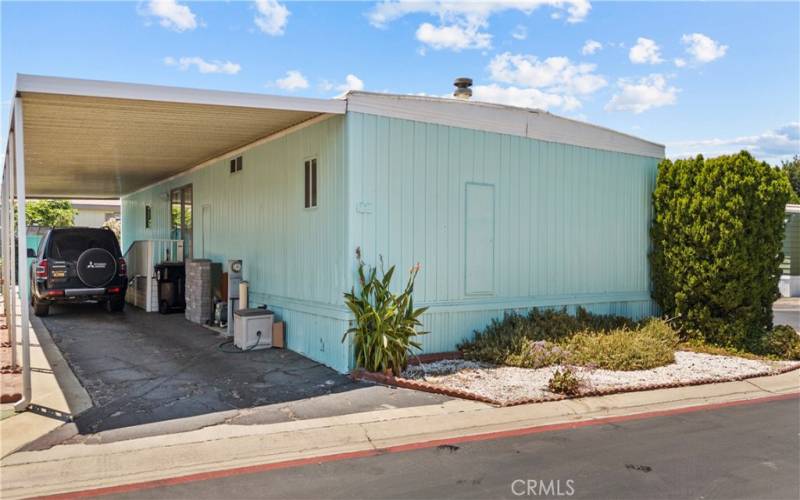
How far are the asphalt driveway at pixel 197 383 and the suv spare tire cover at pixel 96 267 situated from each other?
2.16 metres

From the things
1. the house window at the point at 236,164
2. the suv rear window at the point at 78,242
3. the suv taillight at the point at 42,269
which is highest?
the house window at the point at 236,164

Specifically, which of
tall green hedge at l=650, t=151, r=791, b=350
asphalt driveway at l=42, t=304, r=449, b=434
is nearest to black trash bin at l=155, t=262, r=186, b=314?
asphalt driveway at l=42, t=304, r=449, b=434

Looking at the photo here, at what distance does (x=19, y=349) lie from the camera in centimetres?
899

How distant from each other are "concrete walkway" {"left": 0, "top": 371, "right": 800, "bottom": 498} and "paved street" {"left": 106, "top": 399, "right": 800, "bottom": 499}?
0.34 m

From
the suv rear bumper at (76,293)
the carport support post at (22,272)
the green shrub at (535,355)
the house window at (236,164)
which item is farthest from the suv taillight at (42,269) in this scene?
the green shrub at (535,355)

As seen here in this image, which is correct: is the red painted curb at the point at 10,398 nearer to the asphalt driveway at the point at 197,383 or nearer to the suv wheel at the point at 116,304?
the asphalt driveway at the point at 197,383

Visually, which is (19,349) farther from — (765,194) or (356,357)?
(765,194)

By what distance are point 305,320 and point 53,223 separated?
26.0 metres

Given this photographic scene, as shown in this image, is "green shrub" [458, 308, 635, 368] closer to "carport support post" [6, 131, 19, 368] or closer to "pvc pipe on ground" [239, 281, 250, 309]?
"pvc pipe on ground" [239, 281, 250, 309]

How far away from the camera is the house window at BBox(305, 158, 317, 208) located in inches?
335

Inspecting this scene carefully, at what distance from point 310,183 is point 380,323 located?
2408 mm

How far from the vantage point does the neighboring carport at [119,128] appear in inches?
246

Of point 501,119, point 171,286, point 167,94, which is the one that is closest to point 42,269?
point 171,286

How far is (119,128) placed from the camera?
8766 millimetres
